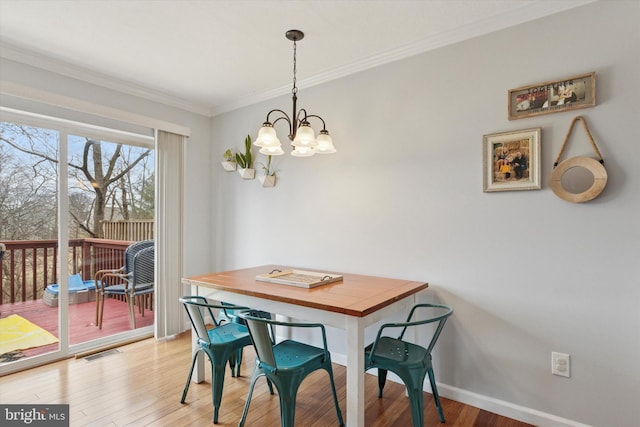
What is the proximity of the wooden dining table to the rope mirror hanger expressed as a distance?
962mm

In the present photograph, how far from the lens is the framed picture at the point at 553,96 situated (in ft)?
5.98

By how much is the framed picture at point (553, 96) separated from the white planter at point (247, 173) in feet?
7.44

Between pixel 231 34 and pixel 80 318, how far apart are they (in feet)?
9.23

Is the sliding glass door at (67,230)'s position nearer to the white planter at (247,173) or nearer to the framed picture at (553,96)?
the white planter at (247,173)

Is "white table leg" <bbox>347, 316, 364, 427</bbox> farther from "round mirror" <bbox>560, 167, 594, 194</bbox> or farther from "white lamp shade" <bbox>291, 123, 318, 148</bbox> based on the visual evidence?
"round mirror" <bbox>560, 167, 594, 194</bbox>

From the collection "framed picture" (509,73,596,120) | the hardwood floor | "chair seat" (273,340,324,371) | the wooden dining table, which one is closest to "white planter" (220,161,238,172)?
the wooden dining table

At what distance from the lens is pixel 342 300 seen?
182cm

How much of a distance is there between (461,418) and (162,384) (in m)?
2.06

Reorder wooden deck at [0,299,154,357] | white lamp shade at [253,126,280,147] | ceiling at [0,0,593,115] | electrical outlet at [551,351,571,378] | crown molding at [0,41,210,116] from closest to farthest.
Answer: electrical outlet at [551,351,571,378] → ceiling at [0,0,593,115] → white lamp shade at [253,126,280,147] → crown molding at [0,41,210,116] → wooden deck at [0,299,154,357]

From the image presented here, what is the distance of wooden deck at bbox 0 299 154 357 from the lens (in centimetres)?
275

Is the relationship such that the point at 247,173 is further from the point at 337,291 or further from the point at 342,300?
the point at 342,300

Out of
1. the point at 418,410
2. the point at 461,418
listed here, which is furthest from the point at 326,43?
the point at 461,418

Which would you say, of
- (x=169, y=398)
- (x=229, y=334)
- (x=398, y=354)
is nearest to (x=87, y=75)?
(x=229, y=334)

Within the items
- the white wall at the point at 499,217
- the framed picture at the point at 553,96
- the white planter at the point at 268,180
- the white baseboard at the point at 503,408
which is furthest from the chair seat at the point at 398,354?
the white planter at the point at 268,180
